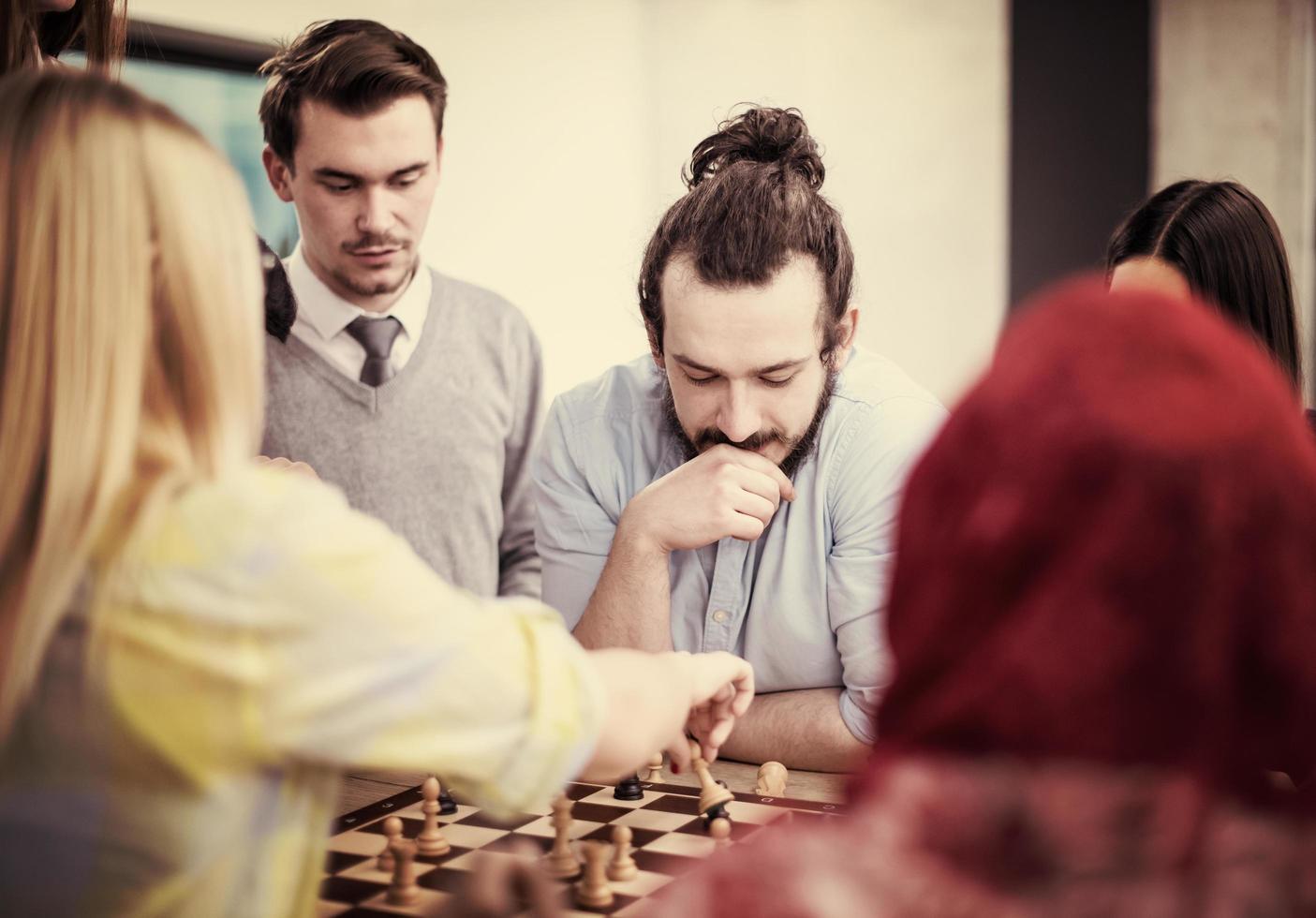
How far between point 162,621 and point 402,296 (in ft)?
6.64

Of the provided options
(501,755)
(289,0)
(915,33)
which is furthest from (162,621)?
(915,33)

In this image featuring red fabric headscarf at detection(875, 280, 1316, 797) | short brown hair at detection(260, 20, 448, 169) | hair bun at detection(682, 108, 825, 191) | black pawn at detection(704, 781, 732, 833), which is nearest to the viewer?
red fabric headscarf at detection(875, 280, 1316, 797)

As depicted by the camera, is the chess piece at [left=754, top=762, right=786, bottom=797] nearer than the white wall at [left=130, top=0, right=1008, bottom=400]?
Yes

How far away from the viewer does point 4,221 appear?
38.5 inches

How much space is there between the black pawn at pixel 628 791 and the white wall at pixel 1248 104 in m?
4.63

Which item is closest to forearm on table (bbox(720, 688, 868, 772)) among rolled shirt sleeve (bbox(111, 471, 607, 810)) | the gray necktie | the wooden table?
the wooden table

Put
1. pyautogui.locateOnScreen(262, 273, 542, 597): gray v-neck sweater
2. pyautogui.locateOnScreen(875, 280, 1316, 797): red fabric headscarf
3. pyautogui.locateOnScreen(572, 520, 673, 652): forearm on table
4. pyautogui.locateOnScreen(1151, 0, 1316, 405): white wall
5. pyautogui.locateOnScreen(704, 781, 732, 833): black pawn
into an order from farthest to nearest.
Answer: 1. pyautogui.locateOnScreen(1151, 0, 1316, 405): white wall
2. pyautogui.locateOnScreen(262, 273, 542, 597): gray v-neck sweater
3. pyautogui.locateOnScreen(572, 520, 673, 652): forearm on table
4. pyautogui.locateOnScreen(704, 781, 732, 833): black pawn
5. pyautogui.locateOnScreen(875, 280, 1316, 797): red fabric headscarf

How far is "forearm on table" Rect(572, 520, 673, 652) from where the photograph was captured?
2.19 m

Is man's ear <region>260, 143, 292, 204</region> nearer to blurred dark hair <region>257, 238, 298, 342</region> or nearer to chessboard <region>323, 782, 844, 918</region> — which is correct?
blurred dark hair <region>257, 238, 298, 342</region>

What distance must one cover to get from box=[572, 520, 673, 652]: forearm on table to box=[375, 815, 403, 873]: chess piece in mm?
715

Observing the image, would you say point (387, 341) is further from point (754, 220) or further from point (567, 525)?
point (754, 220)

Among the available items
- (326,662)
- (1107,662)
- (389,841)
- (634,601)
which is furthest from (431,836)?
(1107,662)

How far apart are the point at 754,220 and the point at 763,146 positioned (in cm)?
28

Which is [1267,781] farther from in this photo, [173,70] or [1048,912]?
[173,70]
